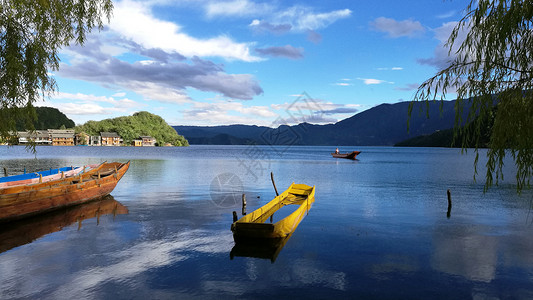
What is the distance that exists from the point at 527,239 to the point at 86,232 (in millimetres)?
26041

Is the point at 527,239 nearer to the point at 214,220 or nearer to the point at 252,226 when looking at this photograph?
the point at 252,226

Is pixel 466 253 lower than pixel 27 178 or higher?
lower

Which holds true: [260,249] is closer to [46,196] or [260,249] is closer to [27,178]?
[46,196]

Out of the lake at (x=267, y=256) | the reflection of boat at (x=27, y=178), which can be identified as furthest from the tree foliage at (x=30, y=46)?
the reflection of boat at (x=27, y=178)

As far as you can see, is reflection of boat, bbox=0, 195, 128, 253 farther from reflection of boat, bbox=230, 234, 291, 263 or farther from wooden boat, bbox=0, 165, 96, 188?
reflection of boat, bbox=230, 234, 291, 263

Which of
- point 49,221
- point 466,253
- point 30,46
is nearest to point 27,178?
point 49,221

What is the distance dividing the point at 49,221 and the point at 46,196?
209 centimetres

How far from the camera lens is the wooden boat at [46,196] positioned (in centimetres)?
1938

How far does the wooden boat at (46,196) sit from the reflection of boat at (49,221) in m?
0.45

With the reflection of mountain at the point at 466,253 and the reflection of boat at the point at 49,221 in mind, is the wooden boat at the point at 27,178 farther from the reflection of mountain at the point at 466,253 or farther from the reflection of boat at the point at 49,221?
the reflection of mountain at the point at 466,253

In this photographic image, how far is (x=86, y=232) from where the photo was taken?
1866 centimetres

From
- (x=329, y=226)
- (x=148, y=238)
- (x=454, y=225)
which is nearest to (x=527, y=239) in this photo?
(x=454, y=225)

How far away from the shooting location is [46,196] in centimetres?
2205

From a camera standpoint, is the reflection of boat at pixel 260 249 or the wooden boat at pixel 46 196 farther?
the wooden boat at pixel 46 196
